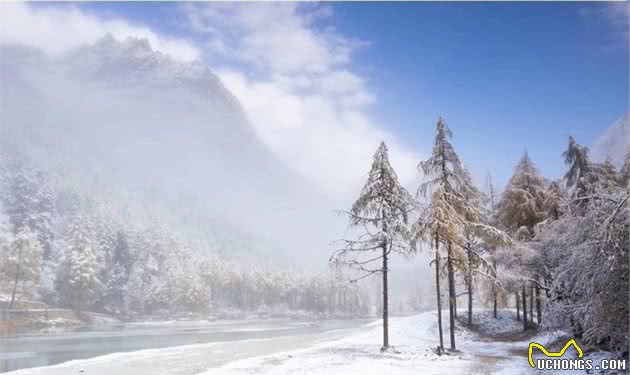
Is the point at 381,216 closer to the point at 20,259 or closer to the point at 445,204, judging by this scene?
the point at 445,204

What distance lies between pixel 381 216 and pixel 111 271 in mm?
98751

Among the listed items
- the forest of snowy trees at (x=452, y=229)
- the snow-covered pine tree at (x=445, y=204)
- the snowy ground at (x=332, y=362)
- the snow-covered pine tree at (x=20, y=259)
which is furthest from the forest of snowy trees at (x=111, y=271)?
the snow-covered pine tree at (x=445, y=204)

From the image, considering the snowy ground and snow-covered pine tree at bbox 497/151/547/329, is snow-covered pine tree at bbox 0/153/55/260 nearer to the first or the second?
the snowy ground

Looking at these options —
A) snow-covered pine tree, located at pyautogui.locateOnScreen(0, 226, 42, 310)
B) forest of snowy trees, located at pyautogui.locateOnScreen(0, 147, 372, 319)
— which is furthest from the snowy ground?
snow-covered pine tree, located at pyautogui.locateOnScreen(0, 226, 42, 310)

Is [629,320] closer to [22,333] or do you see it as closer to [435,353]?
[435,353]

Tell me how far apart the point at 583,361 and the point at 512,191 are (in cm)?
2262

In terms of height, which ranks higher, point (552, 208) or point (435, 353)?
point (552, 208)

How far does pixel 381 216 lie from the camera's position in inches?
1072

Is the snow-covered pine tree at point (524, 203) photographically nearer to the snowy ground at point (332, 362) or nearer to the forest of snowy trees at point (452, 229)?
the forest of snowy trees at point (452, 229)

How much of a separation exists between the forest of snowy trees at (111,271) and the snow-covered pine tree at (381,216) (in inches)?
2296

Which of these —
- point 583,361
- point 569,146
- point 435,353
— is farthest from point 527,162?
point 583,361

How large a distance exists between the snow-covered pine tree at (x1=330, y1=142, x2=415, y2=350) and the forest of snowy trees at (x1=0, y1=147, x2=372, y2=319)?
58307mm

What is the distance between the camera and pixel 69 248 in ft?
261

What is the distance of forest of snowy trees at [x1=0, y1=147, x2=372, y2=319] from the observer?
253ft
